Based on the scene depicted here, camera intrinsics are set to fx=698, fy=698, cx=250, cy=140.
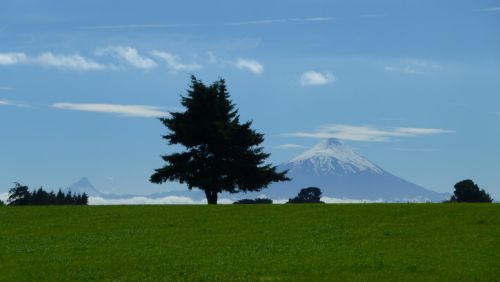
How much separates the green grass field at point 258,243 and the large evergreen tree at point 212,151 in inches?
830

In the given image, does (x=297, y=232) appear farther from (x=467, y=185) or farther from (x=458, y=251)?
(x=467, y=185)

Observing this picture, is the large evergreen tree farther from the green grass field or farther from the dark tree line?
the dark tree line

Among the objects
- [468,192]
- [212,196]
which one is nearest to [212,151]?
[212,196]

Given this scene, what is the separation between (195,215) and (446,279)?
925 inches

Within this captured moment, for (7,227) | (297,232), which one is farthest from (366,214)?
(7,227)

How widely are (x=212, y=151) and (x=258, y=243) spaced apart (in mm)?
38963

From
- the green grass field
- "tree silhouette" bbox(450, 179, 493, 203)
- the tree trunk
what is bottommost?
the green grass field

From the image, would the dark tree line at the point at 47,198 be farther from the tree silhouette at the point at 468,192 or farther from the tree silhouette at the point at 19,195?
the tree silhouette at the point at 468,192

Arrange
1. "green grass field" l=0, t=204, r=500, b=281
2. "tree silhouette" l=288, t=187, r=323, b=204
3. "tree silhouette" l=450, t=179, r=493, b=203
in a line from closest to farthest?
"green grass field" l=0, t=204, r=500, b=281
"tree silhouette" l=450, t=179, r=493, b=203
"tree silhouette" l=288, t=187, r=323, b=204

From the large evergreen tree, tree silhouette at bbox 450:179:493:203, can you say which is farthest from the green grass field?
tree silhouette at bbox 450:179:493:203

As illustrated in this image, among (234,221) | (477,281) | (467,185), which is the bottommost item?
(477,281)

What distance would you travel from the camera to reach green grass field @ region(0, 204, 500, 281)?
2717cm

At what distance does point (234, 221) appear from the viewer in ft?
140

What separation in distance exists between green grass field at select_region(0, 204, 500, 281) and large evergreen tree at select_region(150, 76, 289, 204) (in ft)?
69.2
